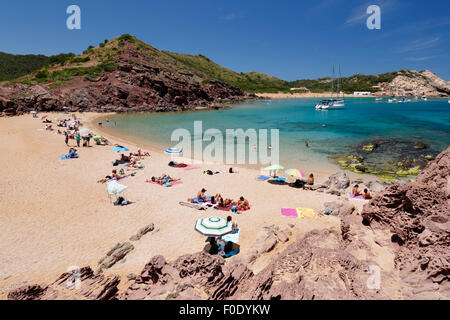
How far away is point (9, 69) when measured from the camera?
96500 mm

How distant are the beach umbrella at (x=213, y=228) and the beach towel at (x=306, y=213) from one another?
445 centimetres

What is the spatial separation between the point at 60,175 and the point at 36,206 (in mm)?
5229

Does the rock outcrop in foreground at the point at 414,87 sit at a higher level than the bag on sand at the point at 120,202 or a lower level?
higher

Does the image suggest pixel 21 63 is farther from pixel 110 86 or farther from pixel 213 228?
pixel 213 228

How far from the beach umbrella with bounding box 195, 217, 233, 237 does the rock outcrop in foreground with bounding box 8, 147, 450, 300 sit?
114 inches

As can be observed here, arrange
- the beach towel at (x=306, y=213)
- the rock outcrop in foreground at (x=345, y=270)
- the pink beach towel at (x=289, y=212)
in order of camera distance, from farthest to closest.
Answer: the pink beach towel at (x=289, y=212) < the beach towel at (x=306, y=213) < the rock outcrop in foreground at (x=345, y=270)

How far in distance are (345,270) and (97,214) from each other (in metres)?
11.3

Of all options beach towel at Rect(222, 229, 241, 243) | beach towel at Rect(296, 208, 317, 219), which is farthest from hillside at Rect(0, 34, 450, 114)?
beach towel at Rect(296, 208, 317, 219)

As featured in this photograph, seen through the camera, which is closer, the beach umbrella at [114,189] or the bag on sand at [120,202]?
the beach umbrella at [114,189]

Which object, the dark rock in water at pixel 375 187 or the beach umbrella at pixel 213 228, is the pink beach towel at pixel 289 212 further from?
the dark rock in water at pixel 375 187

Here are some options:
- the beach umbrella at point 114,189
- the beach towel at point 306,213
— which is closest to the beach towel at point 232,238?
the beach towel at point 306,213

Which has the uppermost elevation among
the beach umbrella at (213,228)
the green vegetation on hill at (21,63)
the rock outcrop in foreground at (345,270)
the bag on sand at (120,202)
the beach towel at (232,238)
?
the green vegetation on hill at (21,63)

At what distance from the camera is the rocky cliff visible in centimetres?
5222

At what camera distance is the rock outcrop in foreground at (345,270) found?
438 centimetres
